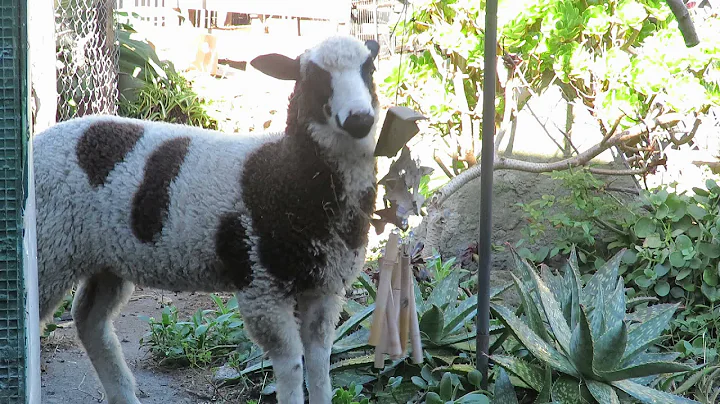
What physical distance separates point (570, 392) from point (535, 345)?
0.23 metres

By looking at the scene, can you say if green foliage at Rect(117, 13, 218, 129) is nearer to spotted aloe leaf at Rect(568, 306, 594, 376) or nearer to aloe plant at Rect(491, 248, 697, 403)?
aloe plant at Rect(491, 248, 697, 403)

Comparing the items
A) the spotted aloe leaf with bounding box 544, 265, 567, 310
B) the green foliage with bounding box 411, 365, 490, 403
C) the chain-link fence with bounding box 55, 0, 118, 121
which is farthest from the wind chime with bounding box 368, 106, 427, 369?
the chain-link fence with bounding box 55, 0, 118, 121

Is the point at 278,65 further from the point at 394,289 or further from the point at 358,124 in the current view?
the point at 394,289

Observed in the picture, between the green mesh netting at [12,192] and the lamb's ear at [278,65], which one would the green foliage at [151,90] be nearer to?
the lamb's ear at [278,65]

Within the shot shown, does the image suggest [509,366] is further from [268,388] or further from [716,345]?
[716,345]

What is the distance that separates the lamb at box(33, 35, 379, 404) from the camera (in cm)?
278

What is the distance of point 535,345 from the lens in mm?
3123

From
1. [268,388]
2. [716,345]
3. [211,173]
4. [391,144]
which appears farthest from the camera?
[716,345]

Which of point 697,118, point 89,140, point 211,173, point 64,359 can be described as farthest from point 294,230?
point 697,118

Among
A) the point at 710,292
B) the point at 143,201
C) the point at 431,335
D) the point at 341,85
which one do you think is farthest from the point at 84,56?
the point at 710,292

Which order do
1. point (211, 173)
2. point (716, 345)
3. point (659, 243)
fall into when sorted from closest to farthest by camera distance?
point (211, 173), point (716, 345), point (659, 243)

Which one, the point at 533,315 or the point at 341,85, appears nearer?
the point at 341,85

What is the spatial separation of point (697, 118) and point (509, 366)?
2.83 m

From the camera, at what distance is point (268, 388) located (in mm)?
3510
